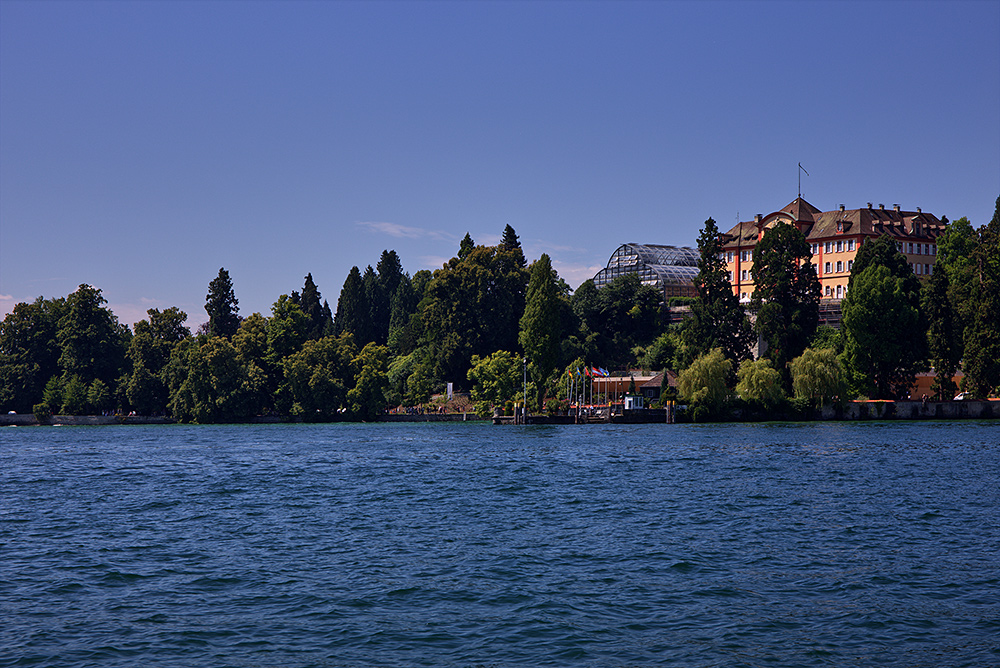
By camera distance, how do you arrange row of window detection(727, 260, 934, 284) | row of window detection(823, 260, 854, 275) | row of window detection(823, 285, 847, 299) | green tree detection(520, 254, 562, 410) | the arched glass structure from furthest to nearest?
the arched glass structure, row of window detection(727, 260, 934, 284), row of window detection(823, 260, 854, 275), row of window detection(823, 285, 847, 299), green tree detection(520, 254, 562, 410)

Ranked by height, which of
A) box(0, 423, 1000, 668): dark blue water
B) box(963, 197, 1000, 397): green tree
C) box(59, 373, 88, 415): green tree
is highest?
box(963, 197, 1000, 397): green tree

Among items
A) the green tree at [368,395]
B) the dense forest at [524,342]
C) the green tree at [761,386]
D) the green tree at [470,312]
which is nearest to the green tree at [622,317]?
the dense forest at [524,342]

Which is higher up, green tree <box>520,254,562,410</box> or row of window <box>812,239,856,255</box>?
row of window <box>812,239,856,255</box>

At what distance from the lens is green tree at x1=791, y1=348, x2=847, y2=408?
258 ft

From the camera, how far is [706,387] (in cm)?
8125

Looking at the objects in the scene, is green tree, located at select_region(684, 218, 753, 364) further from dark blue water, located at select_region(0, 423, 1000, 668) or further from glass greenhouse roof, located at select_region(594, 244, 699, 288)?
dark blue water, located at select_region(0, 423, 1000, 668)

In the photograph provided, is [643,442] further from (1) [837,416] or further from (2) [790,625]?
(2) [790,625]

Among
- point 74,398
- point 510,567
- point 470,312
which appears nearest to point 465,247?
point 470,312

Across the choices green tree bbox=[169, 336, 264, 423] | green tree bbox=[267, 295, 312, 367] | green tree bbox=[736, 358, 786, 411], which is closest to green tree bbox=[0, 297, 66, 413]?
green tree bbox=[169, 336, 264, 423]

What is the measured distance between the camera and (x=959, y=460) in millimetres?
41406

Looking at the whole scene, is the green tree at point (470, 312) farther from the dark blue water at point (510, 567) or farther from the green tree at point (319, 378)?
the dark blue water at point (510, 567)

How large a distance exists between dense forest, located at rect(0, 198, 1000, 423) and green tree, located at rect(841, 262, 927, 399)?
13cm

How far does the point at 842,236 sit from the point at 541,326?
4331 centimetres

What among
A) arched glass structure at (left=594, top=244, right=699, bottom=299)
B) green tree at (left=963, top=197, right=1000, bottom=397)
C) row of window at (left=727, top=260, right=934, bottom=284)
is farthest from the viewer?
arched glass structure at (left=594, top=244, right=699, bottom=299)
